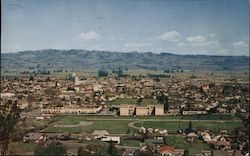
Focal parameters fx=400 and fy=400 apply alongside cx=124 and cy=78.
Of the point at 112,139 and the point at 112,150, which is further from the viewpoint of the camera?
the point at 112,139

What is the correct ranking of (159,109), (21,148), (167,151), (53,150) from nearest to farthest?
(21,148), (53,150), (167,151), (159,109)

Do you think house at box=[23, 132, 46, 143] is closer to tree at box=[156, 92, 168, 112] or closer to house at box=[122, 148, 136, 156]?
house at box=[122, 148, 136, 156]

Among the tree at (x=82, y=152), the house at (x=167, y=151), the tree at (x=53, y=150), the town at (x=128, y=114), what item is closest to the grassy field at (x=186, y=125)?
the town at (x=128, y=114)

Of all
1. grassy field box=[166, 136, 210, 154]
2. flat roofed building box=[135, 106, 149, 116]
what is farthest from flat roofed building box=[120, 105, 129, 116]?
grassy field box=[166, 136, 210, 154]

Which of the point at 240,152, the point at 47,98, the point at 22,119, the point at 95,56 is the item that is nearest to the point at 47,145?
the point at 22,119

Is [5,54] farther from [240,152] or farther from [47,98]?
[240,152]

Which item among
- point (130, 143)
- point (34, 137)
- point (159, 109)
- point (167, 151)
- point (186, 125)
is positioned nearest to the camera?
point (34, 137)

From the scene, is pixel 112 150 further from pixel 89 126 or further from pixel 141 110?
pixel 141 110

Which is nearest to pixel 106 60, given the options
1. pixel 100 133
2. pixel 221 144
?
pixel 100 133
